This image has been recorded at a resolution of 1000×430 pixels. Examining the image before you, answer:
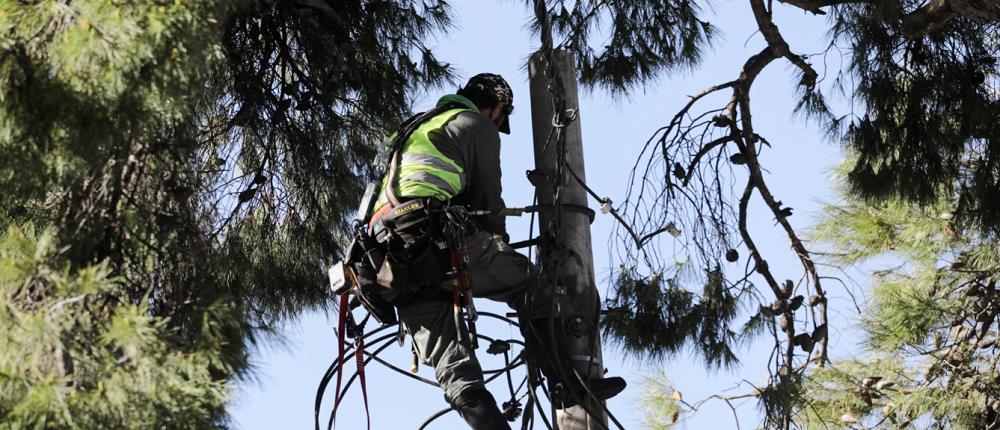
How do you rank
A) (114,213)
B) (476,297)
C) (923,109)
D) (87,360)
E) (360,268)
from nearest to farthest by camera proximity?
(87,360) < (114,213) < (360,268) < (476,297) < (923,109)

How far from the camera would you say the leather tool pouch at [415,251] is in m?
4.09

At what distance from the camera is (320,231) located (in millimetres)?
5797

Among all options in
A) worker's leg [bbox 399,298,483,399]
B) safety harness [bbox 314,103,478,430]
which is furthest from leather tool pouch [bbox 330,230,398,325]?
worker's leg [bbox 399,298,483,399]

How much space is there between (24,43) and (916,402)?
429 centimetres

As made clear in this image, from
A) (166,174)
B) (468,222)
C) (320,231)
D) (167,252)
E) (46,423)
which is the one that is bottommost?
(46,423)

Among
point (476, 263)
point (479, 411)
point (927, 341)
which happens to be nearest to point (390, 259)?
point (476, 263)

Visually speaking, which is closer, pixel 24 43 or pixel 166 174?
pixel 24 43

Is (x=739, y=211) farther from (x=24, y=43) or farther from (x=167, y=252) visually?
(x=24, y=43)

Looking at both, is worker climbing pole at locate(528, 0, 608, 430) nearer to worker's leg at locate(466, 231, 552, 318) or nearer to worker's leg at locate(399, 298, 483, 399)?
worker's leg at locate(466, 231, 552, 318)

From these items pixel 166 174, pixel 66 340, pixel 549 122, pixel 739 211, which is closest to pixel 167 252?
pixel 166 174

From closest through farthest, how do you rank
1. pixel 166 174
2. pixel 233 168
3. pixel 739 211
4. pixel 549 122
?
pixel 166 174, pixel 549 122, pixel 739 211, pixel 233 168

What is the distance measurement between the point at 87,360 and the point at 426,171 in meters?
1.66

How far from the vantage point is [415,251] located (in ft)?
13.5

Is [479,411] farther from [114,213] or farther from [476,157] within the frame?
[114,213]
